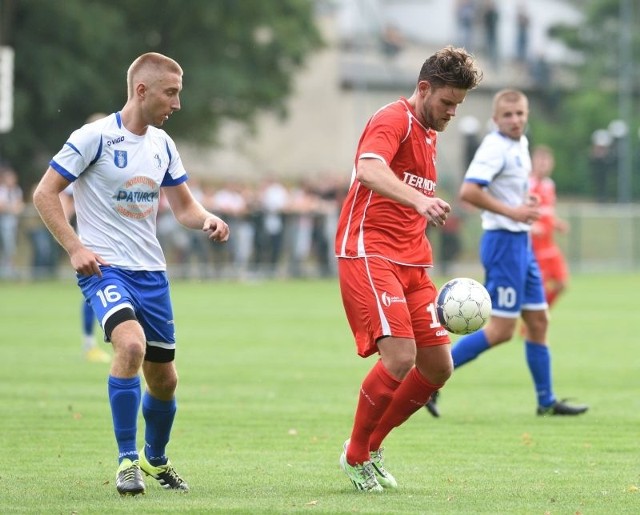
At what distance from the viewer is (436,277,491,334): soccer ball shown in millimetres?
7922

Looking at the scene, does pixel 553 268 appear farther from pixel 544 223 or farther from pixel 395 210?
pixel 395 210

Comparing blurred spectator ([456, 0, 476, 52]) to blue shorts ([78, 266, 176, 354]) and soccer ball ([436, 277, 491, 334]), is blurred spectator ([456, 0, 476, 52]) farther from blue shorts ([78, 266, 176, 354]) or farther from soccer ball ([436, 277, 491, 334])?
blue shorts ([78, 266, 176, 354])

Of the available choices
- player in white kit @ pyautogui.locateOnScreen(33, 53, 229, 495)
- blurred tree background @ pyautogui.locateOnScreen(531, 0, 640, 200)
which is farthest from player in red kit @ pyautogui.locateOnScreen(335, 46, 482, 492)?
blurred tree background @ pyautogui.locateOnScreen(531, 0, 640, 200)

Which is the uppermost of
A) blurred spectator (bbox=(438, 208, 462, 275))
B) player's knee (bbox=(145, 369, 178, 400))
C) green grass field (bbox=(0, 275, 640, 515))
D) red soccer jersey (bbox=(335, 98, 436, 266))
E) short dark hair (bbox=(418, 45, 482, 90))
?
short dark hair (bbox=(418, 45, 482, 90))

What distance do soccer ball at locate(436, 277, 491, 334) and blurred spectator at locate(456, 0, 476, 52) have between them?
37.5 metres

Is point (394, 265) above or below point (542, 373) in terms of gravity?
above

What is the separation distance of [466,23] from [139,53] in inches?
485

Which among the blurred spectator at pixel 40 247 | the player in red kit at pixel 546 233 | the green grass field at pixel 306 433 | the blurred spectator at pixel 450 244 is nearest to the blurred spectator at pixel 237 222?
the blurred spectator at pixel 40 247

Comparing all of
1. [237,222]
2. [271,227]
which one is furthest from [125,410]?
[271,227]

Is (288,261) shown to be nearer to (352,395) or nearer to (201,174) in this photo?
(201,174)

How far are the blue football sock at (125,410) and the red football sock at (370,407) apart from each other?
3.87 feet

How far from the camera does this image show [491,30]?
146ft

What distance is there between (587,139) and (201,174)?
13414 mm

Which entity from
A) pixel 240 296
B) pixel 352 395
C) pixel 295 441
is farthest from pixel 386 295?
pixel 240 296
